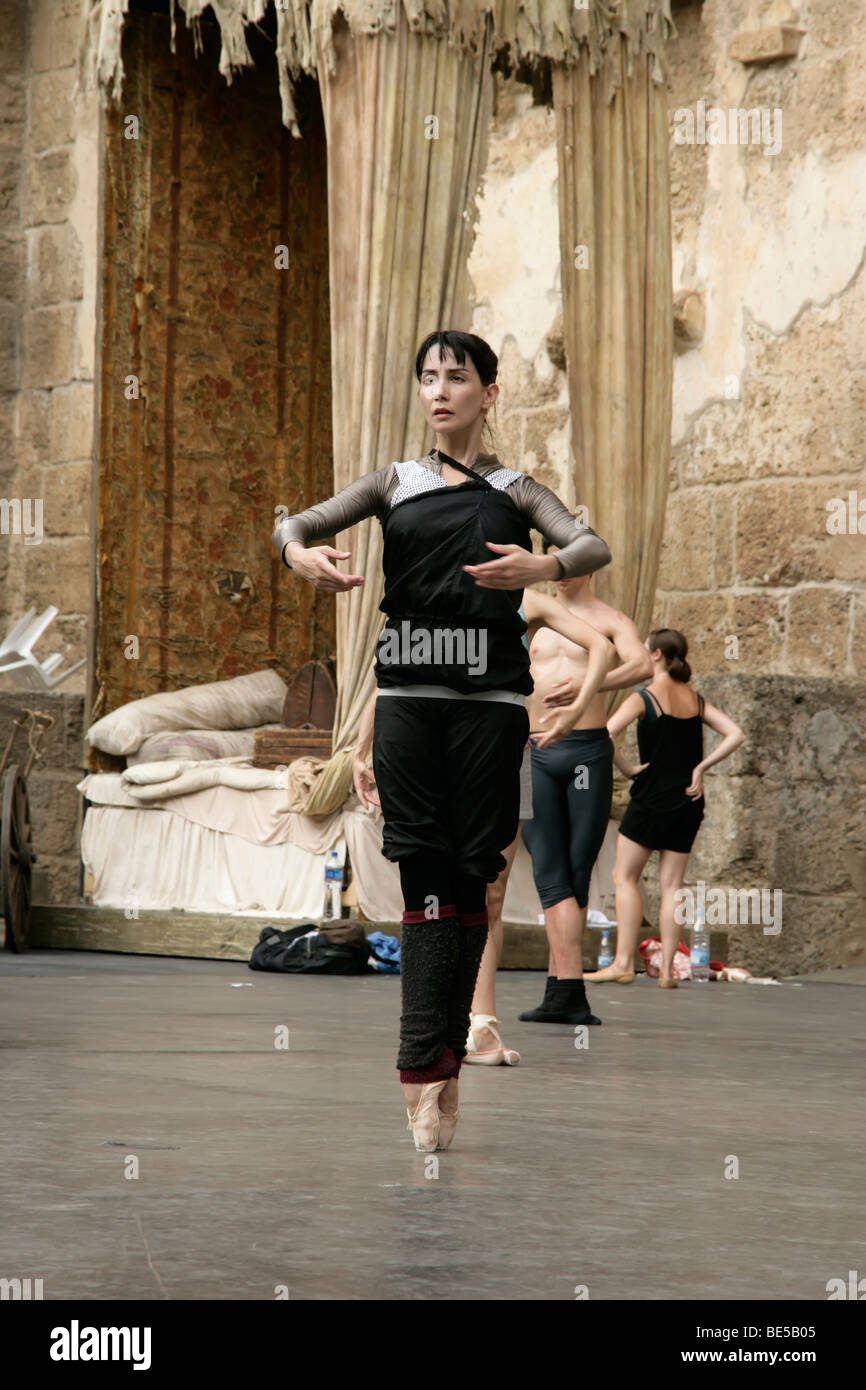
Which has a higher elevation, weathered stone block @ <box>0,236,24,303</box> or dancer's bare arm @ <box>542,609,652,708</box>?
weathered stone block @ <box>0,236,24,303</box>

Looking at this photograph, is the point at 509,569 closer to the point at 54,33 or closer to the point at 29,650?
the point at 29,650

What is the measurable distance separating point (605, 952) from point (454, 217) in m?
3.40

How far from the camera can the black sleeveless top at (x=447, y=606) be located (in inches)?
164

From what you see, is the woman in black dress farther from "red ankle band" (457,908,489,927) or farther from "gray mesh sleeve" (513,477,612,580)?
"red ankle band" (457,908,489,927)

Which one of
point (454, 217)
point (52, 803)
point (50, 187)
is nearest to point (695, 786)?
point (454, 217)

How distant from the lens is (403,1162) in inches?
158

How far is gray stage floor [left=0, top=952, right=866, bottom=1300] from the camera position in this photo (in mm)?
3027

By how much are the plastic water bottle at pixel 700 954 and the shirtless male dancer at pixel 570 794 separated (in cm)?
254

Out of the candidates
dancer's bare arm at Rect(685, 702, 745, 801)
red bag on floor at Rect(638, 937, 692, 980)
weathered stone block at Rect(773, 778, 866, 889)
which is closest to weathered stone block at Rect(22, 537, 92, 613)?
red bag on floor at Rect(638, 937, 692, 980)

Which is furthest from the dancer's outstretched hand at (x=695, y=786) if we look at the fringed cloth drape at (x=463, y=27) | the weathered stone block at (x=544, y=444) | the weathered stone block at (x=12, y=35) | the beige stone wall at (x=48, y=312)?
the weathered stone block at (x=12, y=35)

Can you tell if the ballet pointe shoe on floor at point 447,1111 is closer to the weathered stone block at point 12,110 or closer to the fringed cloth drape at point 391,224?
the fringed cloth drape at point 391,224

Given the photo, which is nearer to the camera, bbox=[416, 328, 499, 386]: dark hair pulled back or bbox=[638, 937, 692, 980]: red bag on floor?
bbox=[416, 328, 499, 386]: dark hair pulled back

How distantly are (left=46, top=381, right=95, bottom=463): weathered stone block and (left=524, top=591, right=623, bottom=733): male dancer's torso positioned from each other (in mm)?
6057
